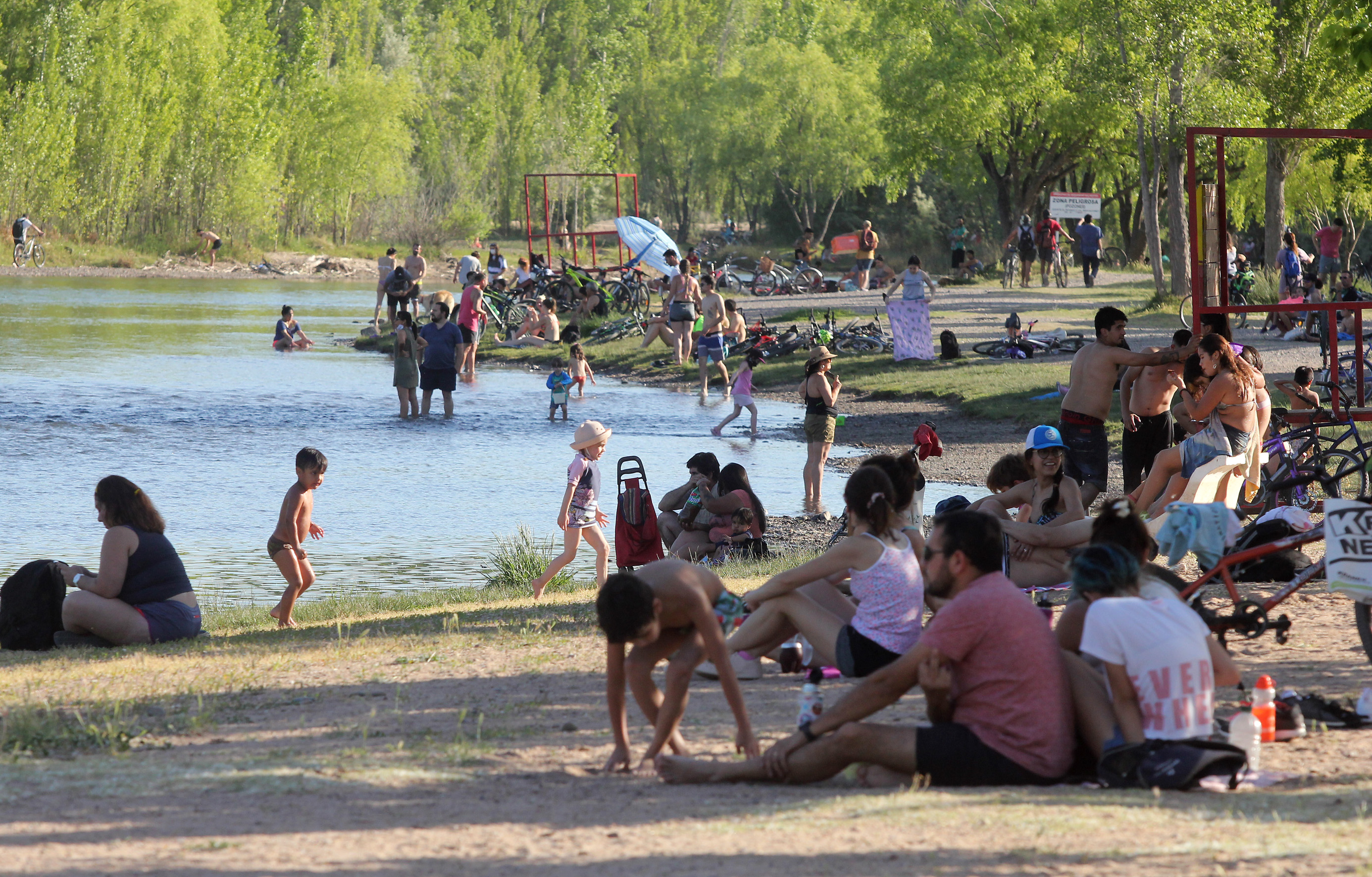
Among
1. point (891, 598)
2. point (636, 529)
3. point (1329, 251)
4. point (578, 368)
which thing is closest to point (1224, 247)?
point (636, 529)

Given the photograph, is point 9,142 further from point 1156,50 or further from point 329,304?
point 1156,50

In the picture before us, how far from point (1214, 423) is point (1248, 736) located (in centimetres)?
463

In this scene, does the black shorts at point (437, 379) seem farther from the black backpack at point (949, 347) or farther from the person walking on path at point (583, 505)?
the person walking on path at point (583, 505)

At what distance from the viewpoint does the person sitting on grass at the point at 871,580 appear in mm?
5805

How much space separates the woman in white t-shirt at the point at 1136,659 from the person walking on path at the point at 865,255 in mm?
34101

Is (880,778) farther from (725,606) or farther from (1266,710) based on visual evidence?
(1266,710)

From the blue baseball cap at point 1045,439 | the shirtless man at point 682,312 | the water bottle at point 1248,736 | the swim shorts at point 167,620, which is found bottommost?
the swim shorts at point 167,620

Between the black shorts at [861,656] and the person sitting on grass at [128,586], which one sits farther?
the person sitting on grass at [128,586]

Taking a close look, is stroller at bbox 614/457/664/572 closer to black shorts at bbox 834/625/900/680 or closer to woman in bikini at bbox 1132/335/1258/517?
woman in bikini at bbox 1132/335/1258/517

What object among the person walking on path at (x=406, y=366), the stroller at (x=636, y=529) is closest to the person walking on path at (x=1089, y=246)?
the person walking on path at (x=406, y=366)

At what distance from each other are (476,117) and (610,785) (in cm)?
7528

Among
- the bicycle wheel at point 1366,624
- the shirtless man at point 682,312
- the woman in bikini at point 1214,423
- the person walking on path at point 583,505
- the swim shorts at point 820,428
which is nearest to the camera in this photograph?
the bicycle wheel at point 1366,624

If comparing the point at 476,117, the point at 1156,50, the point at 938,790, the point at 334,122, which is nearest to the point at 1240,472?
the point at 938,790

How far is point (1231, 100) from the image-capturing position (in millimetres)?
28062
